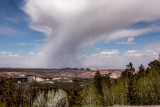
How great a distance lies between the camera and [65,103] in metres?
17.0

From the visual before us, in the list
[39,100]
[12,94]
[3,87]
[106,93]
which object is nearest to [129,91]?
[106,93]

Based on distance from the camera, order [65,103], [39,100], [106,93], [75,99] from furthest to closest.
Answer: [106,93] → [75,99] → [65,103] → [39,100]

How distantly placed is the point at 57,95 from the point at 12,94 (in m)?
43.9

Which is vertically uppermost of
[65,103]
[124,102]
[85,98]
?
[65,103]

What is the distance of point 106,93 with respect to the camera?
47.3 m

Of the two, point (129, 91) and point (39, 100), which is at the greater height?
point (39, 100)

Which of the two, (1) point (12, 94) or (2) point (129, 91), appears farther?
(1) point (12, 94)

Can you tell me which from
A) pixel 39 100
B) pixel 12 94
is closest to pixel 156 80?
pixel 39 100

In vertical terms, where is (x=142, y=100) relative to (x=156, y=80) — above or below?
below

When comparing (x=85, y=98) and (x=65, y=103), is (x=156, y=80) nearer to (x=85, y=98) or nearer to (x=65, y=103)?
(x=85, y=98)

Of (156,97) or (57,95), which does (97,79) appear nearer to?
(156,97)

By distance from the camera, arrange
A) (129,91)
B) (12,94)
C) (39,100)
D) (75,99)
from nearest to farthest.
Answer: (39,100) < (75,99) < (129,91) < (12,94)

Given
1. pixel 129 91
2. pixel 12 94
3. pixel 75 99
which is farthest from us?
pixel 12 94

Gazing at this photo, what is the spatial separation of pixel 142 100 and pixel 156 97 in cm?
472
